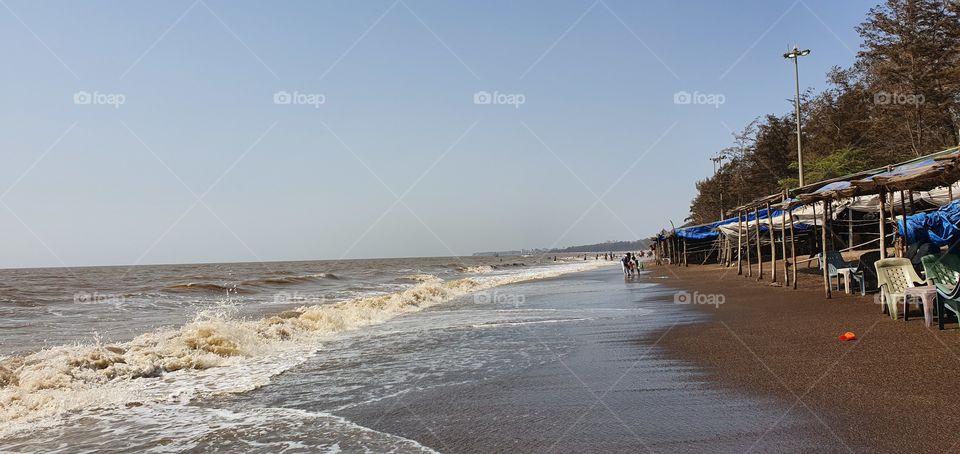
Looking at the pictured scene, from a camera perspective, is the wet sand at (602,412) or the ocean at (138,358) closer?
the wet sand at (602,412)

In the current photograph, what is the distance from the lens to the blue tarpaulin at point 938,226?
1360 cm

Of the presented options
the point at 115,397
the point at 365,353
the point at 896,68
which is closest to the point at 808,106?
the point at 896,68

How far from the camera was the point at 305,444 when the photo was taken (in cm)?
530

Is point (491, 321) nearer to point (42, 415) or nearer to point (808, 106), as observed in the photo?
point (42, 415)

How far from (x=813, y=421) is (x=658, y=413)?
4.07ft

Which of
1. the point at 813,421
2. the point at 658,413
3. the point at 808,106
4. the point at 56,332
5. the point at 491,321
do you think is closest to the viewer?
the point at 813,421

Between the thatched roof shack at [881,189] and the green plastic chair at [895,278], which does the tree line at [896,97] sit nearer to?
the thatched roof shack at [881,189]

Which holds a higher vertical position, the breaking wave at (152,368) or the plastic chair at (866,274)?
the plastic chair at (866,274)

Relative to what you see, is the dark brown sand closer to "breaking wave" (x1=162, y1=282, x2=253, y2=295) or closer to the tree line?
the tree line

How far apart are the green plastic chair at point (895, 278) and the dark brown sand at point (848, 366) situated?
1.14 ft

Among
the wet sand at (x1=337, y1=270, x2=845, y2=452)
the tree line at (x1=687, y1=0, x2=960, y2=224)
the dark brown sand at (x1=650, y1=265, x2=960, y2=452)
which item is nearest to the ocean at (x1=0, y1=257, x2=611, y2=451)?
the wet sand at (x1=337, y1=270, x2=845, y2=452)

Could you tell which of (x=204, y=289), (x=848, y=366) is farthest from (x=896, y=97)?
(x=204, y=289)

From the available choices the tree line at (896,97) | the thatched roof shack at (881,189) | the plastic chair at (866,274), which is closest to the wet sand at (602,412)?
the thatched roof shack at (881,189)

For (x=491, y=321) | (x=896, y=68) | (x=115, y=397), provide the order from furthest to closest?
(x=896, y=68)
(x=491, y=321)
(x=115, y=397)
